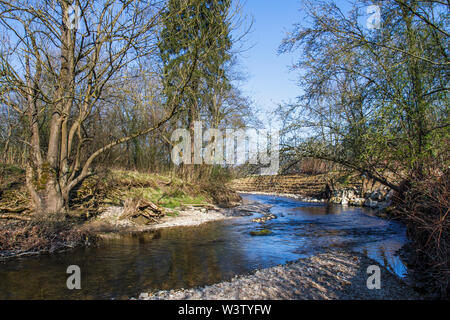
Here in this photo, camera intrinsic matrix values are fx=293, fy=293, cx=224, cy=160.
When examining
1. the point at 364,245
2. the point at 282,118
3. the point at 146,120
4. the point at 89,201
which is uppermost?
the point at 146,120

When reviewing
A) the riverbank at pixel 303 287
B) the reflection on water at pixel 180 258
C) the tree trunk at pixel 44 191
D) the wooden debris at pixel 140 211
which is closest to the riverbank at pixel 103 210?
the wooden debris at pixel 140 211

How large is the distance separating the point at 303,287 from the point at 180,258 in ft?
10.2

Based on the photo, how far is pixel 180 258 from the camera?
6.85 metres

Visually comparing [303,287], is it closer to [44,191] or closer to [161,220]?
[44,191]

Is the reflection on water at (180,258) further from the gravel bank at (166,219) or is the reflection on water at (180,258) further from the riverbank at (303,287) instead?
the gravel bank at (166,219)

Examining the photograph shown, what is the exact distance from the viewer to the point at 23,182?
9750mm

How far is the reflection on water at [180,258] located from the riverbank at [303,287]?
50 cm

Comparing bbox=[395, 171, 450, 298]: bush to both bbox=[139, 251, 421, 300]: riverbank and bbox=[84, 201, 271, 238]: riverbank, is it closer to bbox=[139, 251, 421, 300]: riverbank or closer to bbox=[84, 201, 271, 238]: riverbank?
bbox=[139, 251, 421, 300]: riverbank

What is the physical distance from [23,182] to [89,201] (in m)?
2.14

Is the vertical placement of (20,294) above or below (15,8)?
below

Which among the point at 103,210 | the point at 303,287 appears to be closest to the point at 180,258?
the point at 303,287

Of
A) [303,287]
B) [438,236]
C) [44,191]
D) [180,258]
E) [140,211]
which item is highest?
[44,191]
